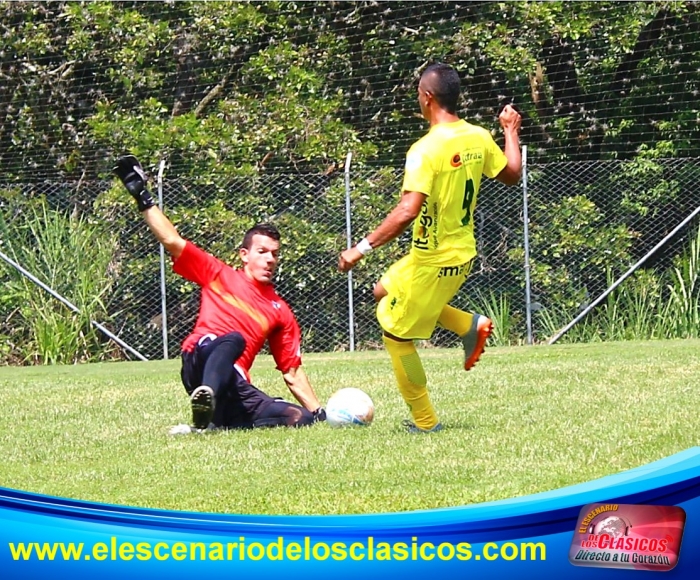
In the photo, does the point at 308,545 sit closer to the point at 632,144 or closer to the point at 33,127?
the point at 632,144

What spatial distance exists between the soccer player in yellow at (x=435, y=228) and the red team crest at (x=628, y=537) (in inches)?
165

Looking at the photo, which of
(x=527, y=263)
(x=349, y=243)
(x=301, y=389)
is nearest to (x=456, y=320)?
(x=301, y=389)

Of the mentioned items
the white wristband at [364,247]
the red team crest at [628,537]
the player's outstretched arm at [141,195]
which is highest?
the player's outstretched arm at [141,195]

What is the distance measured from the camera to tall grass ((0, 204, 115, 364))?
16.0m

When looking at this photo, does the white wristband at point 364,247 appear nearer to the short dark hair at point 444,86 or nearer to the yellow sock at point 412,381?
the yellow sock at point 412,381

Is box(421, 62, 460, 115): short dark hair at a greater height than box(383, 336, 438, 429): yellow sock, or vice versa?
box(421, 62, 460, 115): short dark hair

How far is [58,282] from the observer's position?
1612 cm

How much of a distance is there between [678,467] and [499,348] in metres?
12.5

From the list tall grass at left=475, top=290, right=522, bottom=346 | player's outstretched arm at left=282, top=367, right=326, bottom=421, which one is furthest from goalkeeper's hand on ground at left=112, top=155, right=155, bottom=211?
tall grass at left=475, top=290, right=522, bottom=346

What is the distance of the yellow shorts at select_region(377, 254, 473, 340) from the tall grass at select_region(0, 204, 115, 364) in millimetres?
9846

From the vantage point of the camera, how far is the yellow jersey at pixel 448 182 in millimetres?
6496

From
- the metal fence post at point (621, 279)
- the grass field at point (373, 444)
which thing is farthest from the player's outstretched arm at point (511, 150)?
the metal fence post at point (621, 279)

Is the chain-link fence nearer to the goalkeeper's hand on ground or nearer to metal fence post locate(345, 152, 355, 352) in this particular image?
metal fence post locate(345, 152, 355, 352)

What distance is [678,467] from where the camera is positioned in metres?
2.23
